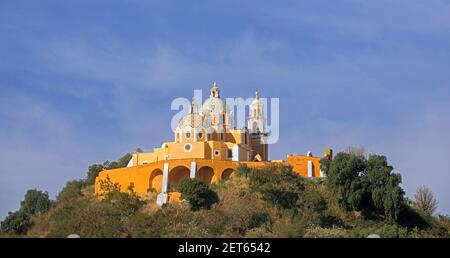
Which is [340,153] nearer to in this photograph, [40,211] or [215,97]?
[215,97]

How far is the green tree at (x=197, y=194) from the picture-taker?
4431 centimetres

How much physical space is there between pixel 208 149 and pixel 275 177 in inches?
214

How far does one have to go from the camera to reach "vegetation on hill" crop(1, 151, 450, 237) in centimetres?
4212

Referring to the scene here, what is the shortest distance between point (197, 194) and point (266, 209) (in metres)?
3.73

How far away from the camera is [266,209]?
146 ft

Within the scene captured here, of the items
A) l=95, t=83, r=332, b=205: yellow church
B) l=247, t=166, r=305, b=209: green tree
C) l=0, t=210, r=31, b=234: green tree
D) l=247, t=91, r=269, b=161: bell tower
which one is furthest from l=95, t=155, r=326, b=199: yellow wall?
l=0, t=210, r=31, b=234: green tree

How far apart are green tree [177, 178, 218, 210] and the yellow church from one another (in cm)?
105

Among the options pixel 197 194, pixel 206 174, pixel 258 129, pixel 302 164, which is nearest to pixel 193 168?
pixel 206 174

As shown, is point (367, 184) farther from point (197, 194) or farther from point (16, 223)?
point (16, 223)

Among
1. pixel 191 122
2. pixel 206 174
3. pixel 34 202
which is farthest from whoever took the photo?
pixel 34 202

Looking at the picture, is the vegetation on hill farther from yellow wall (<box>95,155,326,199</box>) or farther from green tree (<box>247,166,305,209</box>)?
yellow wall (<box>95,155,326,199</box>)
